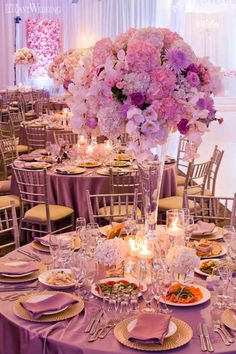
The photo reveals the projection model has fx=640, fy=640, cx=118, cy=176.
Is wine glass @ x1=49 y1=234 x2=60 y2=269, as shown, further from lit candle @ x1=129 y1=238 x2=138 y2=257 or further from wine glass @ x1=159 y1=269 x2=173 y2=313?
wine glass @ x1=159 y1=269 x2=173 y2=313

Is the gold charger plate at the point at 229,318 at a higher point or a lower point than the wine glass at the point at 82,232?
lower

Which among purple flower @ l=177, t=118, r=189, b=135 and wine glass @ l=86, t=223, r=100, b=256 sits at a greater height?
purple flower @ l=177, t=118, r=189, b=135

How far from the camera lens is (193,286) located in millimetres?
2834

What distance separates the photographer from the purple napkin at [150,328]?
234 centimetres

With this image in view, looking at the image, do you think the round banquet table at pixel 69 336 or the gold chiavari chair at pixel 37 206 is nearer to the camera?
the round banquet table at pixel 69 336

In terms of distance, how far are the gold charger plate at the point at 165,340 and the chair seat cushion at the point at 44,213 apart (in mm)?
3142

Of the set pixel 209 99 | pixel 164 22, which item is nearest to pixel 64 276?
pixel 209 99

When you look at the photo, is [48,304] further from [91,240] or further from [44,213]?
[44,213]

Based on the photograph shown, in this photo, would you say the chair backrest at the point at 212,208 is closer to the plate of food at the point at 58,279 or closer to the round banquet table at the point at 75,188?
the round banquet table at the point at 75,188

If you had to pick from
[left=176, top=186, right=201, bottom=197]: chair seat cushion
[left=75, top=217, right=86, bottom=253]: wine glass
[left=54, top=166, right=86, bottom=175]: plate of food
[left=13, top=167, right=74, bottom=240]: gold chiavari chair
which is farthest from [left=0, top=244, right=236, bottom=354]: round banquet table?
[left=176, top=186, right=201, bottom=197]: chair seat cushion

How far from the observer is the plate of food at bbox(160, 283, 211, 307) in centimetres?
269

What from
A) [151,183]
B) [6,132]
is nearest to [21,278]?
Result: [151,183]

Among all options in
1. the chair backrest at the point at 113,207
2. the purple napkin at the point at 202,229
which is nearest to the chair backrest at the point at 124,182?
the chair backrest at the point at 113,207

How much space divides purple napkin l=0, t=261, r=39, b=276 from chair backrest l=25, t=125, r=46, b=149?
5.63 meters
